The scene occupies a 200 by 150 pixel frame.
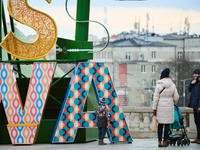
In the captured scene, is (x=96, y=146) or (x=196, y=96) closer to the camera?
(x=96, y=146)

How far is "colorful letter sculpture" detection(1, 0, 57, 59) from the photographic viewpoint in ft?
44.9

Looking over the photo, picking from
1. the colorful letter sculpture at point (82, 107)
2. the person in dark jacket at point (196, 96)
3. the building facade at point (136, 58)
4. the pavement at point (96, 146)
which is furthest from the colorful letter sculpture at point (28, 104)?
the building facade at point (136, 58)

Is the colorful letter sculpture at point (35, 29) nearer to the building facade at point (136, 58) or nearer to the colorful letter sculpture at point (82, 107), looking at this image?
the colorful letter sculpture at point (82, 107)

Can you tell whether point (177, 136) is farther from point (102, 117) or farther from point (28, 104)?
point (28, 104)

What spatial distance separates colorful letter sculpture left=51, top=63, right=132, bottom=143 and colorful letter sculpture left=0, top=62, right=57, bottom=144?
55 centimetres

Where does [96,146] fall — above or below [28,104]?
below

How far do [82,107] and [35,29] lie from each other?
232cm

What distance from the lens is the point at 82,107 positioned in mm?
13750

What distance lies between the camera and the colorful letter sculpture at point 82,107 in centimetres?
1369

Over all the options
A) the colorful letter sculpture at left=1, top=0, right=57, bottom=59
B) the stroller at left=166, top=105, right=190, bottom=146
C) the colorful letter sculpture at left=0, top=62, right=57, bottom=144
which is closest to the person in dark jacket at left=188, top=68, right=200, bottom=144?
the stroller at left=166, top=105, right=190, bottom=146

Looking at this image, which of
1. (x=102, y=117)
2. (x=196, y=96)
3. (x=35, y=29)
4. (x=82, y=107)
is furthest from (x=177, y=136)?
(x=35, y=29)

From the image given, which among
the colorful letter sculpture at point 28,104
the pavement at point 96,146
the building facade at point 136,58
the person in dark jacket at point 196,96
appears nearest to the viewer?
the pavement at point 96,146

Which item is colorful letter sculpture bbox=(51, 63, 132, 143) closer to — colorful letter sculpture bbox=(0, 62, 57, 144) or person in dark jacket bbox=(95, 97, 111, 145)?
person in dark jacket bbox=(95, 97, 111, 145)

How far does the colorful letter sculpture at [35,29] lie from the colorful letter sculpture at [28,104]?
362 millimetres
